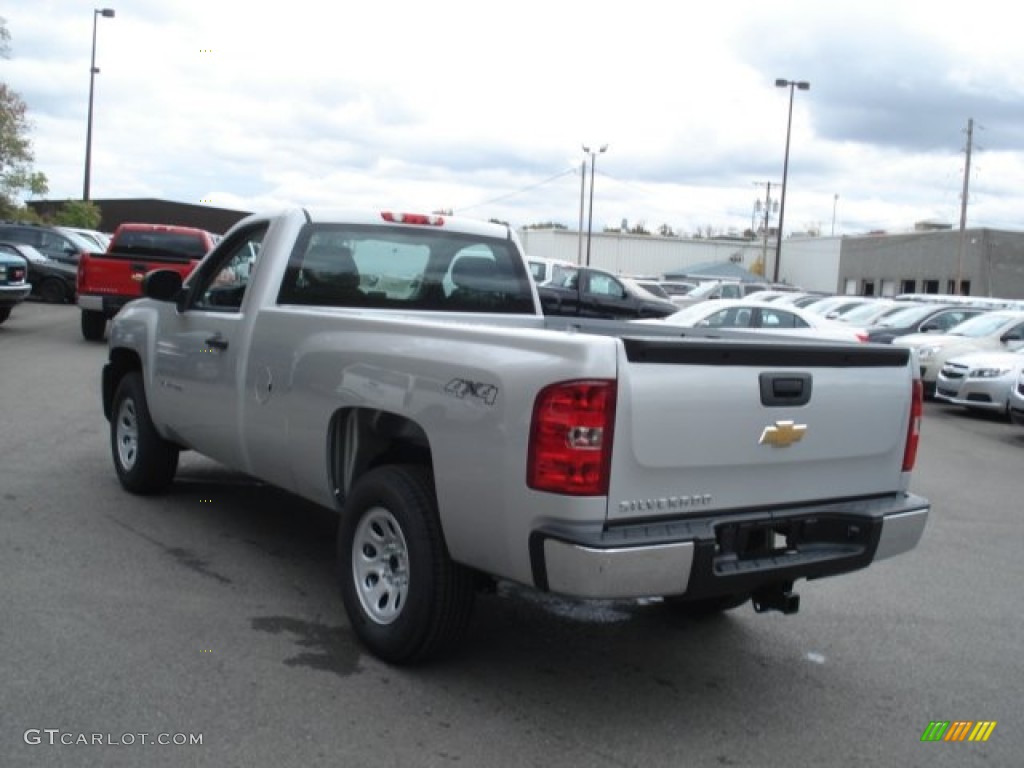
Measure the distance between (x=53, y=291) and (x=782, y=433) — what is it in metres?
24.7

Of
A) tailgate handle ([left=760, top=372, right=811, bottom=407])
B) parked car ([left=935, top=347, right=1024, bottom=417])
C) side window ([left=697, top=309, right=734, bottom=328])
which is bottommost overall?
parked car ([left=935, top=347, right=1024, bottom=417])

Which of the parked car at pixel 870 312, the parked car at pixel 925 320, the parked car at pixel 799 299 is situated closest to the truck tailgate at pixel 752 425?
the parked car at pixel 925 320

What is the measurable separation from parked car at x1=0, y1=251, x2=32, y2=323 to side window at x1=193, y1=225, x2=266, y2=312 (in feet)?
41.6

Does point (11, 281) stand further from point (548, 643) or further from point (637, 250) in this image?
point (637, 250)

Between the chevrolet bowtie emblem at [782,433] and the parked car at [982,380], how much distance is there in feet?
38.3

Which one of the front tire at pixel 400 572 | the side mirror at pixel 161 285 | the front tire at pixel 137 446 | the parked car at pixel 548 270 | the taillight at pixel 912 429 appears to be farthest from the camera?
the parked car at pixel 548 270

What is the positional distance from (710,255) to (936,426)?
224ft

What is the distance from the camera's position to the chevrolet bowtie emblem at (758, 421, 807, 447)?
4172 millimetres

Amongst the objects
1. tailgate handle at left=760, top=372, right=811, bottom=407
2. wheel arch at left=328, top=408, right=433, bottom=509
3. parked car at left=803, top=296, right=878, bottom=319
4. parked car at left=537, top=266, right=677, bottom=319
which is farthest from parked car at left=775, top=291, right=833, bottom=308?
tailgate handle at left=760, top=372, right=811, bottom=407

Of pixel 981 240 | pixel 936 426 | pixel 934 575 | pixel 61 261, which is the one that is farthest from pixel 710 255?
pixel 934 575

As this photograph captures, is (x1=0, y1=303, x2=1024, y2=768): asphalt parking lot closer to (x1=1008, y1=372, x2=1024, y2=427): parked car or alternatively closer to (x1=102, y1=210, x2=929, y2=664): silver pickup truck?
(x1=102, y1=210, x2=929, y2=664): silver pickup truck

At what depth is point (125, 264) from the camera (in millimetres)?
16828

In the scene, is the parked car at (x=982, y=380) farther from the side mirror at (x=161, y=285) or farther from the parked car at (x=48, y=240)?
the parked car at (x=48, y=240)

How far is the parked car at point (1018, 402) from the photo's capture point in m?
13.1
